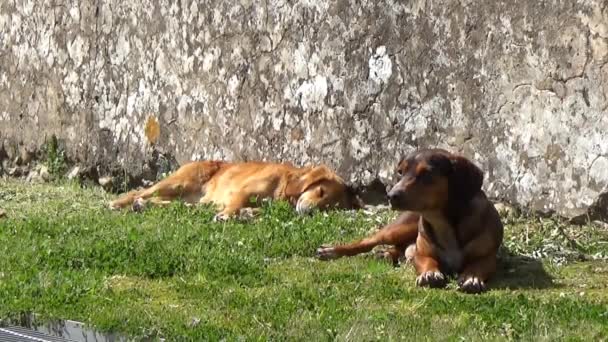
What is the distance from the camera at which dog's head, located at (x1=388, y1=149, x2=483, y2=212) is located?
315 inches

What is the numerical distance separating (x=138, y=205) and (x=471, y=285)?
14.6ft

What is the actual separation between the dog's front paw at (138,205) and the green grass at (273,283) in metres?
0.64

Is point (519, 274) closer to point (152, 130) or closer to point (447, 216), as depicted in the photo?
point (447, 216)

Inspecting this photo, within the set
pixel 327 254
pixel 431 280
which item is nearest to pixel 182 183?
pixel 327 254

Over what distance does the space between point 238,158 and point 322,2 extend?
169cm

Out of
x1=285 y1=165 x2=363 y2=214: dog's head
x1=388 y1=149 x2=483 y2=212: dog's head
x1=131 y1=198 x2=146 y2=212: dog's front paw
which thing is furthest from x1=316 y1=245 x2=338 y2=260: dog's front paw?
x1=131 y1=198 x2=146 y2=212: dog's front paw

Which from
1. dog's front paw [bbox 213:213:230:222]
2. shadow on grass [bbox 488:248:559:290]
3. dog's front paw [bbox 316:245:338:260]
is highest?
shadow on grass [bbox 488:248:559:290]

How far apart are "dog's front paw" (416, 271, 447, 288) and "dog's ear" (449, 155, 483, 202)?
51cm

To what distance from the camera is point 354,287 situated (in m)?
7.90

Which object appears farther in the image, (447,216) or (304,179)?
(304,179)

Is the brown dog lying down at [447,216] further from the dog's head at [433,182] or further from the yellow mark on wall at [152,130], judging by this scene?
the yellow mark on wall at [152,130]

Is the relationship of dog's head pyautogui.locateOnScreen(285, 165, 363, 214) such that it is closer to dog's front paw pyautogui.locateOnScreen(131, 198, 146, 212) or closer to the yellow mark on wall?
dog's front paw pyautogui.locateOnScreen(131, 198, 146, 212)

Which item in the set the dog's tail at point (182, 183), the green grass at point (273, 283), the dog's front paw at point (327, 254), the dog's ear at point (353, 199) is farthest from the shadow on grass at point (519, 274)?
the dog's tail at point (182, 183)

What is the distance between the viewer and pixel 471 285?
7.81 metres
